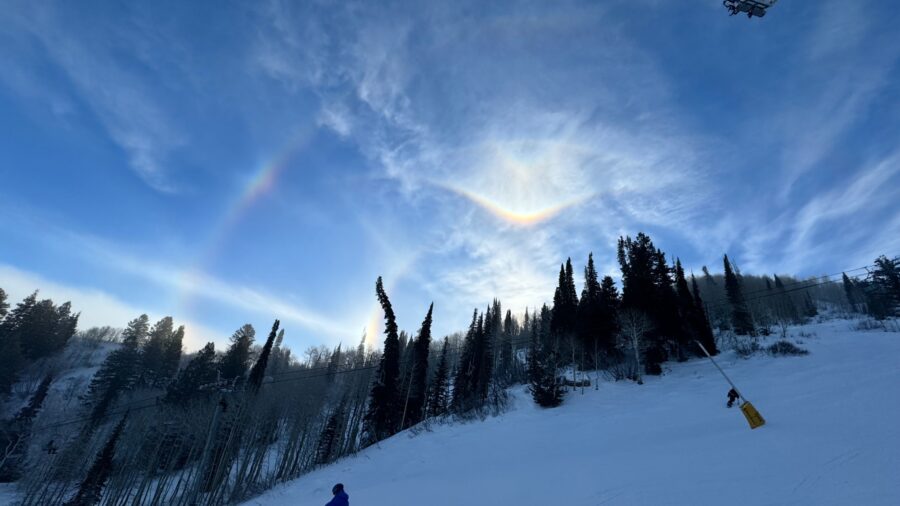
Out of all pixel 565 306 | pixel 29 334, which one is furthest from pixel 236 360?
pixel 565 306

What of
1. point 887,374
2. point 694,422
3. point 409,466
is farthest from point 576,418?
point 887,374

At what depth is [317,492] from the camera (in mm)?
25109

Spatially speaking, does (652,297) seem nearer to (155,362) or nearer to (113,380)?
(113,380)

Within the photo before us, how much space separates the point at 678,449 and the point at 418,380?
43544 mm

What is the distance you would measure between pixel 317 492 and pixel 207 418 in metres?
24.0

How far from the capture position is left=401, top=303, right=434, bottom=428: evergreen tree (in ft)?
179

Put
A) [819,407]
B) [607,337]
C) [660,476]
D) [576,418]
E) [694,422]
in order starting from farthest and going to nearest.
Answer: [607,337], [576,418], [694,422], [819,407], [660,476]

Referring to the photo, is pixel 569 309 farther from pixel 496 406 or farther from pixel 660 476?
pixel 660 476

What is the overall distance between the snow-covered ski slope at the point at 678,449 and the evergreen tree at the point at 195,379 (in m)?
41.9

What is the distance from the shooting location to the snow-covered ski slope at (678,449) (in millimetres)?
10492

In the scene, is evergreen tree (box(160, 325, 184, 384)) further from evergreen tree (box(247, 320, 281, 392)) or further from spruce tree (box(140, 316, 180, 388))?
evergreen tree (box(247, 320, 281, 392))

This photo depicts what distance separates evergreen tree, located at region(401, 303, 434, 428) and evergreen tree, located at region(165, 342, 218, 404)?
1221 inches

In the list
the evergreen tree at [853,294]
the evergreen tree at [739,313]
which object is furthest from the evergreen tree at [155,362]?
the evergreen tree at [853,294]

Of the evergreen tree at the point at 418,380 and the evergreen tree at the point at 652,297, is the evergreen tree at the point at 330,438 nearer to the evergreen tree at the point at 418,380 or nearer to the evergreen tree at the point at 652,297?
the evergreen tree at the point at 418,380
